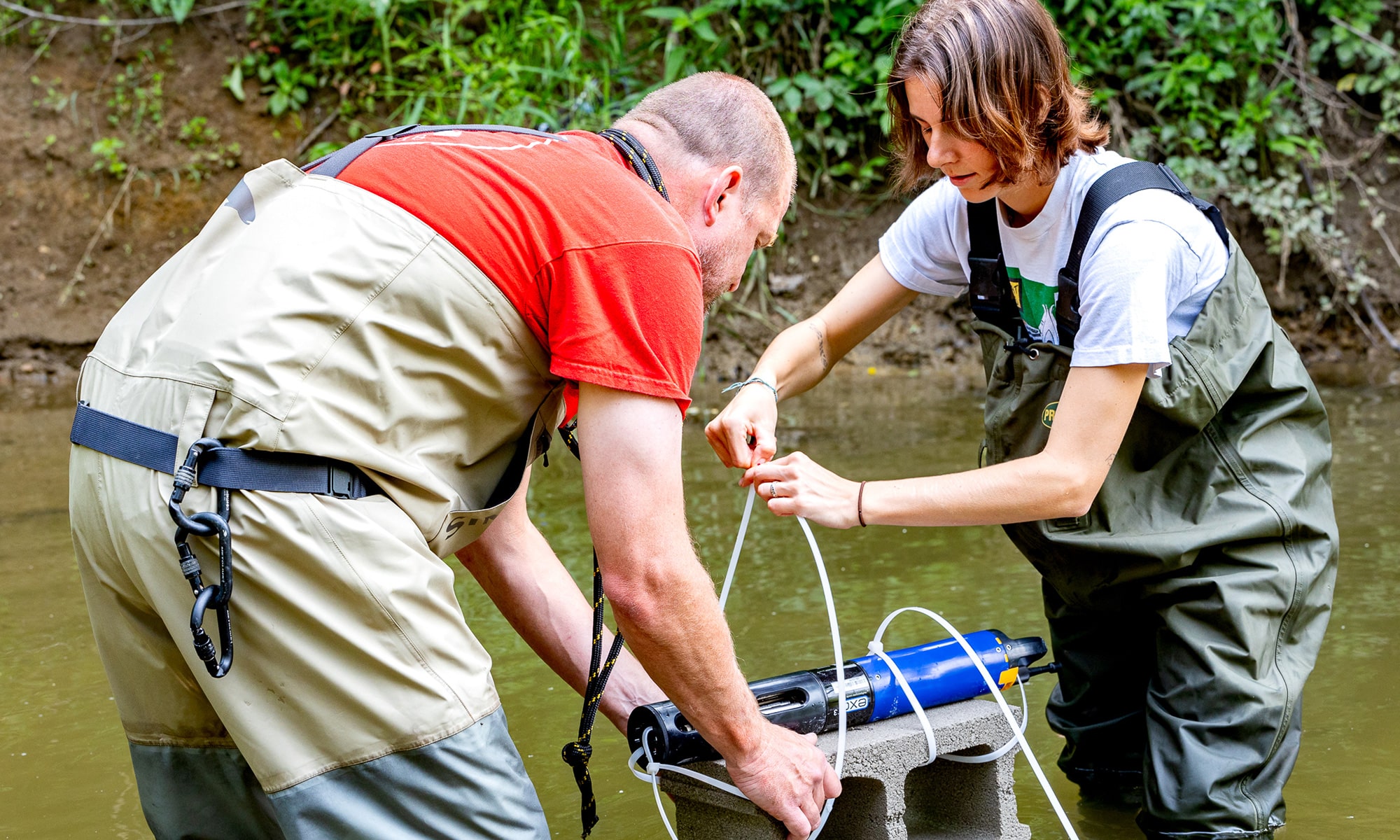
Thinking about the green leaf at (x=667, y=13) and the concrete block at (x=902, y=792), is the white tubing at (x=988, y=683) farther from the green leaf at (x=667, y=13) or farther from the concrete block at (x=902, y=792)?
the green leaf at (x=667, y=13)

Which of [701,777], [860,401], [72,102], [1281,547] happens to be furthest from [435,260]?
[72,102]

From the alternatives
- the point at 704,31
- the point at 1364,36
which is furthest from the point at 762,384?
the point at 1364,36

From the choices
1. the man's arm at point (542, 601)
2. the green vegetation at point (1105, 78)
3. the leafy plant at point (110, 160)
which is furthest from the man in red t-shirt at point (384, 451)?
the leafy plant at point (110, 160)

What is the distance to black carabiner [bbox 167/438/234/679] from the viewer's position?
1.64m

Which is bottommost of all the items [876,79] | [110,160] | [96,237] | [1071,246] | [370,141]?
[96,237]

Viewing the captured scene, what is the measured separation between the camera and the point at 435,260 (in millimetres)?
1768

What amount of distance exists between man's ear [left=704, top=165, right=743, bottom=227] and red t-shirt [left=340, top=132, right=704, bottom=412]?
0.23 metres

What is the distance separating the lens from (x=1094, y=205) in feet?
7.22

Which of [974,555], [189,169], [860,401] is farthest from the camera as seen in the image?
[189,169]

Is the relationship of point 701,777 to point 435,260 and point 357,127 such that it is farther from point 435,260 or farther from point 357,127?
point 357,127

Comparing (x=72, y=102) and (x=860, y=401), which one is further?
(x=72, y=102)

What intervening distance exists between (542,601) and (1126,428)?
3.69 feet

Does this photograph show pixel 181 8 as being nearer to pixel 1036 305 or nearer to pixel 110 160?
pixel 110 160

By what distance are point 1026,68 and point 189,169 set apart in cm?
701
